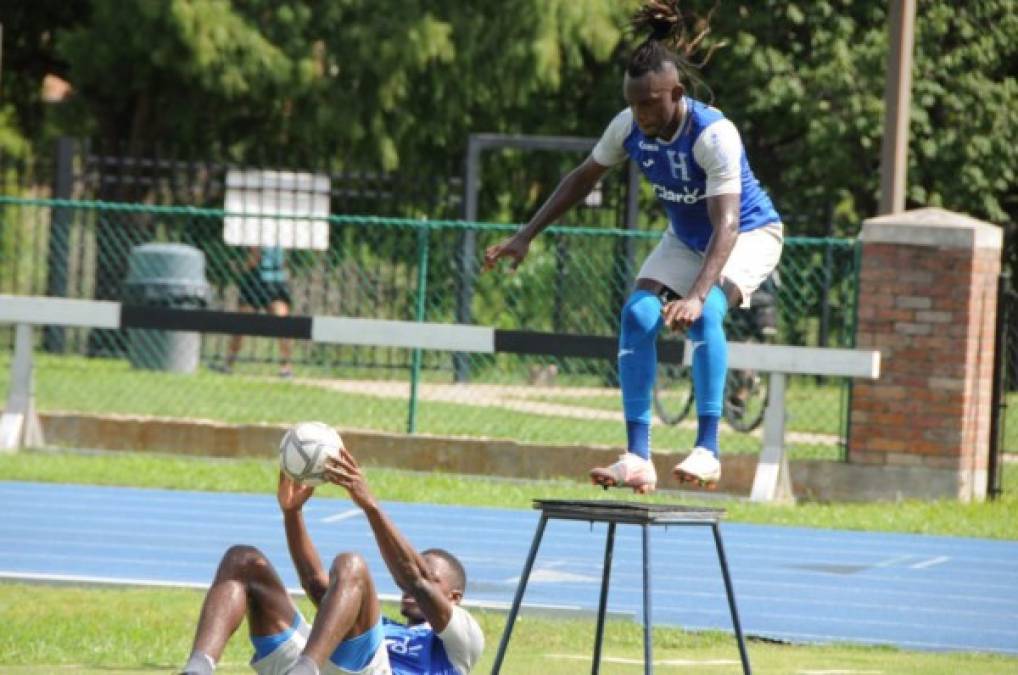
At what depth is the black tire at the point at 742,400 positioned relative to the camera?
1894 cm

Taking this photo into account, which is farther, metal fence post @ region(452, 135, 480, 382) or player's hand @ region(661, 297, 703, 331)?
metal fence post @ region(452, 135, 480, 382)

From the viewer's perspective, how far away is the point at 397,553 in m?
7.20

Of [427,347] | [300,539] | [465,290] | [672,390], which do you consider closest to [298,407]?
[465,290]

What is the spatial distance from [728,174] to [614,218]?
1681 cm

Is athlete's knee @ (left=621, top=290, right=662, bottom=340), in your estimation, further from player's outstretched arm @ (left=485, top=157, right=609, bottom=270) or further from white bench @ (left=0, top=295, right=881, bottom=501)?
white bench @ (left=0, top=295, right=881, bottom=501)

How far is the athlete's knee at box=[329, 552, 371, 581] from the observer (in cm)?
748

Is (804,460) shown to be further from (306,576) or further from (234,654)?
(306,576)

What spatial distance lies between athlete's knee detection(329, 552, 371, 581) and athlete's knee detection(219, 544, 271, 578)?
0.45 metres

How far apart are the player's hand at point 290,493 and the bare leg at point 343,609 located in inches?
10.1

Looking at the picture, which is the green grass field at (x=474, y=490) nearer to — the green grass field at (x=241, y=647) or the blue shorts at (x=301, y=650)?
the green grass field at (x=241, y=647)

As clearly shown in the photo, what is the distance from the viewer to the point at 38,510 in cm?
1497

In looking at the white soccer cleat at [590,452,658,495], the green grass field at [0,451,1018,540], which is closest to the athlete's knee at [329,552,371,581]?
the white soccer cleat at [590,452,658,495]

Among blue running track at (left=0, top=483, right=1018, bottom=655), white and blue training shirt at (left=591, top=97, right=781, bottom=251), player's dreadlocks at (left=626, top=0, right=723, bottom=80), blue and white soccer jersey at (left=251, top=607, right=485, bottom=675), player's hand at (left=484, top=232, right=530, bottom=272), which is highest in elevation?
player's dreadlocks at (left=626, top=0, right=723, bottom=80)

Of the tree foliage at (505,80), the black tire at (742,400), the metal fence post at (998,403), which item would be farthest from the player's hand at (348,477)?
the tree foliage at (505,80)
